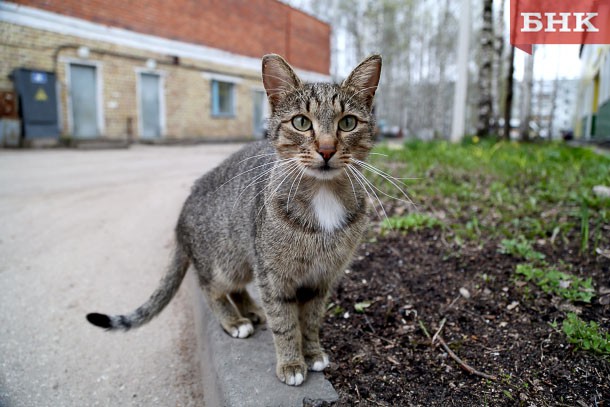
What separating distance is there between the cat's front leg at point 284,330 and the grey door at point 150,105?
12984mm

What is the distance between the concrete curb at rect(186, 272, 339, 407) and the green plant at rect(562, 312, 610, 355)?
3.58 feet

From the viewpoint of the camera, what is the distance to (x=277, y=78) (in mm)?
2016

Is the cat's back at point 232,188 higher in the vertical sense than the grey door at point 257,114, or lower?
lower

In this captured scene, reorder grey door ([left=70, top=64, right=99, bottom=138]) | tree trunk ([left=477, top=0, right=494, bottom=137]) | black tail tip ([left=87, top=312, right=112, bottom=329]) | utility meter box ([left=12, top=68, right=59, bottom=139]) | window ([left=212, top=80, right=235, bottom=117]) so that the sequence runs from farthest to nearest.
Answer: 1. window ([left=212, top=80, right=235, bottom=117])
2. grey door ([left=70, top=64, right=99, bottom=138])
3. utility meter box ([left=12, top=68, right=59, bottom=139])
4. tree trunk ([left=477, top=0, right=494, bottom=137])
5. black tail tip ([left=87, top=312, right=112, bottom=329])

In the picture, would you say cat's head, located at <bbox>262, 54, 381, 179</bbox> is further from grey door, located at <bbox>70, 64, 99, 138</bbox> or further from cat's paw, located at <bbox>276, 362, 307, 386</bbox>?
grey door, located at <bbox>70, 64, 99, 138</bbox>

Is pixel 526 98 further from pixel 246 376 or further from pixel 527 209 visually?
pixel 246 376

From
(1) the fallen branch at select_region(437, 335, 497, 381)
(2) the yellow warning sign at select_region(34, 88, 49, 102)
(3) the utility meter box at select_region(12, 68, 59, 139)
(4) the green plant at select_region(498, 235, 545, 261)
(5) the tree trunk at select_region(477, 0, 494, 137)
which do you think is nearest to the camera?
(1) the fallen branch at select_region(437, 335, 497, 381)

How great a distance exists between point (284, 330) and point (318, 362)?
223 mm

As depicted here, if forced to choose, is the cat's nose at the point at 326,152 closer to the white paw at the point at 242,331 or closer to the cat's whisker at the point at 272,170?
the cat's whisker at the point at 272,170

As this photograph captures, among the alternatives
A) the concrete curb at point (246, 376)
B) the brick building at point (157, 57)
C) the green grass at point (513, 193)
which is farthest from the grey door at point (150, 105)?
the concrete curb at point (246, 376)

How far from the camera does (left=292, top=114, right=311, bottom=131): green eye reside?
1.90 metres

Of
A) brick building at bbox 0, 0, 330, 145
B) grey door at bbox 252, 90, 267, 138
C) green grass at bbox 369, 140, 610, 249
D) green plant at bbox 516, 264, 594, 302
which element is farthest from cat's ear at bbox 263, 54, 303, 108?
grey door at bbox 252, 90, 267, 138

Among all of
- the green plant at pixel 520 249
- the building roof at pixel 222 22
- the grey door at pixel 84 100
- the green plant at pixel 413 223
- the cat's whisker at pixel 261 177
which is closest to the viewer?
the cat's whisker at pixel 261 177

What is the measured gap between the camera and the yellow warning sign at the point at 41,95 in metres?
10.7
